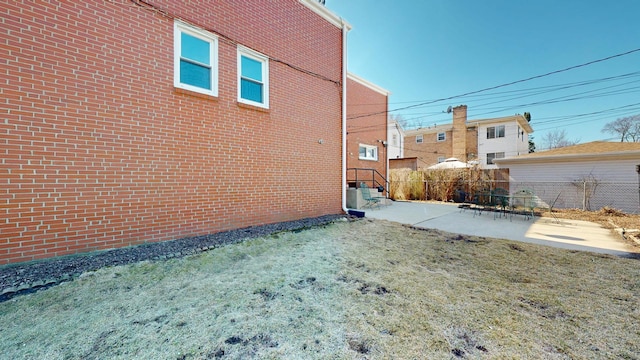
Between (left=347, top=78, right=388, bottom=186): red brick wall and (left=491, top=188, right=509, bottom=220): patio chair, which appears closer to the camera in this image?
(left=491, top=188, right=509, bottom=220): patio chair

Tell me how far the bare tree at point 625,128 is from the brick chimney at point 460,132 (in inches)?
726

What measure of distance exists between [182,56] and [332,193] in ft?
16.2

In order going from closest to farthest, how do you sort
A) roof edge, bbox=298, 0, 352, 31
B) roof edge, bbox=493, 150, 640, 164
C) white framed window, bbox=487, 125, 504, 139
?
roof edge, bbox=298, 0, 352, 31
roof edge, bbox=493, 150, 640, 164
white framed window, bbox=487, 125, 504, 139

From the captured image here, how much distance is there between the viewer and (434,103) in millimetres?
12172

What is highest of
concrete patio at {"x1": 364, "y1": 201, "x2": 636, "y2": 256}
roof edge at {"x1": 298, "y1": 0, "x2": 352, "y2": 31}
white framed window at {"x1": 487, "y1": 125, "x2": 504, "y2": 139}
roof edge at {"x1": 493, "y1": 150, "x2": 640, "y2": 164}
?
roof edge at {"x1": 298, "y1": 0, "x2": 352, "y2": 31}

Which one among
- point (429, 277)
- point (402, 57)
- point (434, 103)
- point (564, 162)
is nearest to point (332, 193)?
point (429, 277)

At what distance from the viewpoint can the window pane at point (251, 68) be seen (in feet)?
17.9

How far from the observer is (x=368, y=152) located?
1304 cm

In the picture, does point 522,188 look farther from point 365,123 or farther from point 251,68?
point 251,68

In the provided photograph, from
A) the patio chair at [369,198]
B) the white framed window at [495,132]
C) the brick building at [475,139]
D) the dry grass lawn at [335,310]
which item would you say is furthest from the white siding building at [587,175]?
the dry grass lawn at [335,310]

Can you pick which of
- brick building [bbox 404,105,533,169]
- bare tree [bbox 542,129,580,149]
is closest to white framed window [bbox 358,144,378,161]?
brick building [bbox 404,105,533,169]

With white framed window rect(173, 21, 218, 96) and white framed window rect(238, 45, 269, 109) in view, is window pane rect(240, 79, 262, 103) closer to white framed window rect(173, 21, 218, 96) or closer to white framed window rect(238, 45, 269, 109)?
white framed window rect(238, 45, 269, 109)

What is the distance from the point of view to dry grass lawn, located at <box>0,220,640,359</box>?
1.71 m

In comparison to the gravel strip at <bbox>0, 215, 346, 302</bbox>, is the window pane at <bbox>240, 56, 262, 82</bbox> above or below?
above
